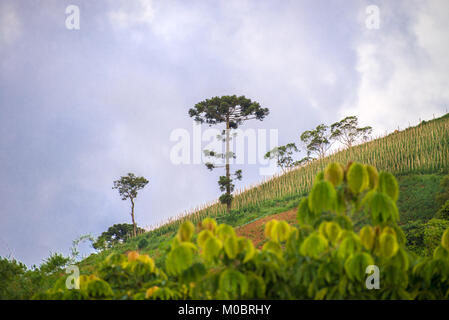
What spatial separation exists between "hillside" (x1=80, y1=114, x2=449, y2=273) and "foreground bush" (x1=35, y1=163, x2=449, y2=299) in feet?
28.1

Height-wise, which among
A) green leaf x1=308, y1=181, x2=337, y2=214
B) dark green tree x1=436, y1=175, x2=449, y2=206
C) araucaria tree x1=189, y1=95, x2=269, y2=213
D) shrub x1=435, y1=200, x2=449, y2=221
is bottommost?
green leaf x1=308, y1=181, x2=337, y2=214

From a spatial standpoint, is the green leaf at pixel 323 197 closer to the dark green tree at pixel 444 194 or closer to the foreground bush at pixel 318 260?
the foreground bush at pixel 318 260

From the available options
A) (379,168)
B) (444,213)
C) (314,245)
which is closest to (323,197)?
(314,245)

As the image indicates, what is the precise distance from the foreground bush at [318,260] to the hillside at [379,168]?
857 cm

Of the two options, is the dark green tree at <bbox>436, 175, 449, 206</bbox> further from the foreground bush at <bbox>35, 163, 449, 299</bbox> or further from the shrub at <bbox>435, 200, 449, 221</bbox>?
the foreground bush at <bbox>35, 163, 449, 299</bbox>

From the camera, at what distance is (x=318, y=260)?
2807 millimetres

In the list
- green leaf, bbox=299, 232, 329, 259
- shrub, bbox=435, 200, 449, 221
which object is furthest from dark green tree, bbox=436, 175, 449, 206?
green leaf, bbox=299, 232, 329, 259

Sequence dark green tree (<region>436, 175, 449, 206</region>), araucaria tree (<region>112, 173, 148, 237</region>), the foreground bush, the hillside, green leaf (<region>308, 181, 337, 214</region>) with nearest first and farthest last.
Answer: the foreground bush, green leaf (<region>308, 181, 337, 214</region>), dark green tree (<region>436, 175, 449, 206</region>), the hillside, araucaria tree (<region>112, 173, 148, 237</region>)

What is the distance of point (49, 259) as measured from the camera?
10375 mm

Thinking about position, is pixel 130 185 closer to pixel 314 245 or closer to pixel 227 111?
pixel 227 111

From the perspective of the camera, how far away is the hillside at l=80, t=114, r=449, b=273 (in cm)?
1332

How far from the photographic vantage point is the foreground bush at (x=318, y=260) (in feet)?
8.67

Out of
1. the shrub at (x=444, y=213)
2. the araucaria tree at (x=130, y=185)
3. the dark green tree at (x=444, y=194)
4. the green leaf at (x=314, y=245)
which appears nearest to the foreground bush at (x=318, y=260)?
the green leaf at (x=314, y=245)
